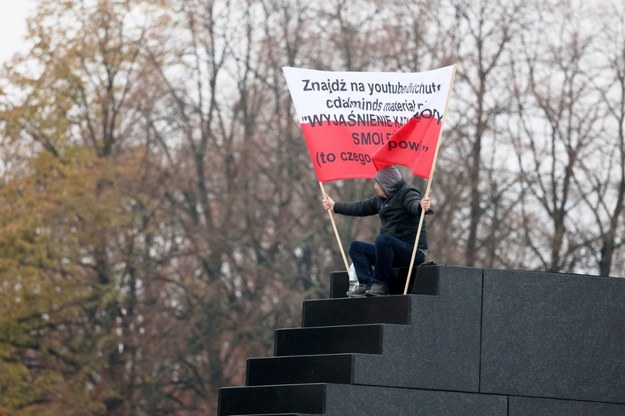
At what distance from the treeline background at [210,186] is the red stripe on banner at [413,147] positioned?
53.2 ft

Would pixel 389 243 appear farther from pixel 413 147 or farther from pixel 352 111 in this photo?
pixel 352 111

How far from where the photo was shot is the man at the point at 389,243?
12.4 metres

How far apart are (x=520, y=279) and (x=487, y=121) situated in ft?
58.1

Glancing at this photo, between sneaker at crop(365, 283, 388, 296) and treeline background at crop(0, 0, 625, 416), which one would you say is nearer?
sneaker at crop(365, 283, 388, 296)

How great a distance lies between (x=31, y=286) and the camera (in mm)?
31281

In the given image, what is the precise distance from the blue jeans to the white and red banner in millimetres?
982

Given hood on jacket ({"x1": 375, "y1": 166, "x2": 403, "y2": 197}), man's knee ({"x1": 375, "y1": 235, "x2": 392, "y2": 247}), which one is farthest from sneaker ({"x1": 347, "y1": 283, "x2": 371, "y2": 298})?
hood on jacket ({"x1": 375, "y1": 166, "x2": 403, "y2": 197})

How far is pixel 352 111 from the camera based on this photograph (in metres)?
13.5

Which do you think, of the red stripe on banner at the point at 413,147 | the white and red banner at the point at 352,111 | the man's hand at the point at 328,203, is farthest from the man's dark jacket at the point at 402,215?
the white and red banner at the point at 352,111

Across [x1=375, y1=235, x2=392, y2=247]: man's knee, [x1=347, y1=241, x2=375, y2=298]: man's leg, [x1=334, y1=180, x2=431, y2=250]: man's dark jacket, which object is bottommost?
[x1=347, y1=241, x2=375, y2=298]: man's leg

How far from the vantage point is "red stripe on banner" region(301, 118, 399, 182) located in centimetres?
1345

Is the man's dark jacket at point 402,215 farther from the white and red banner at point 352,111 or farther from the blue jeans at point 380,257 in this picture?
the white and red banner at point 352,111

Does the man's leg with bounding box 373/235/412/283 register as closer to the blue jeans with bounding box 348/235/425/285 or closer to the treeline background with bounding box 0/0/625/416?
the blue jeans with bounding box 348/235/425/285

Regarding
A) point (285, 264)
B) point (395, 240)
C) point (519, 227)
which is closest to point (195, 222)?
point (285, 264)
